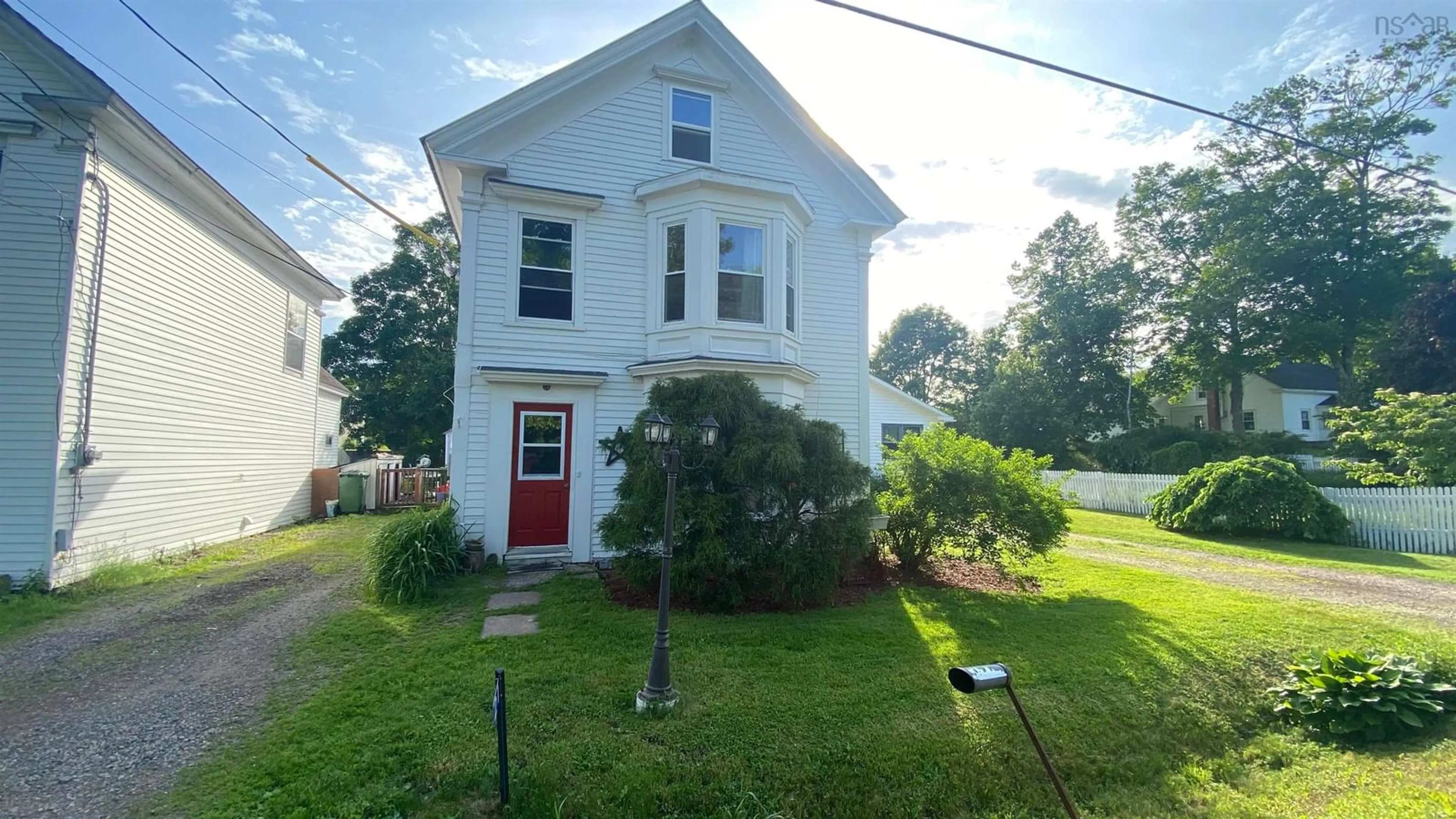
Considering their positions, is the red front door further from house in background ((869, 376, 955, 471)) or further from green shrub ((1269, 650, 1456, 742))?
house in background ((869, 376, 955, 471))

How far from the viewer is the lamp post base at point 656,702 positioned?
427 cm

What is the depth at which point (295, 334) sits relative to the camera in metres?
14.5

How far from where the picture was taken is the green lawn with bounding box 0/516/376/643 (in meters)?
6.56

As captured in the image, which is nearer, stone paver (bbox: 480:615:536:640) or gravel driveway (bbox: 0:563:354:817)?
gravel driveway (bbox: 0:563:354:817)

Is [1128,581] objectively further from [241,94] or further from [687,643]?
[241,94]

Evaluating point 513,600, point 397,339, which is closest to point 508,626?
point 513,600

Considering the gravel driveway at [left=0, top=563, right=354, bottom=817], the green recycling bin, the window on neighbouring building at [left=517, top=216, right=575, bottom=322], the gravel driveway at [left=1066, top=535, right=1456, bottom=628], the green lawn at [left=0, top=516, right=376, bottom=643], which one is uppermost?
the window on neighbouring building at [left=517, top=216, right=575, bottom=322]

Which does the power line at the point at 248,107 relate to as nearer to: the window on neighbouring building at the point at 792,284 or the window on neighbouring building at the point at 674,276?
the window on neighbouring building at the point at 674,276

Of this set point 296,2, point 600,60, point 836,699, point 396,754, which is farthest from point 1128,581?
point 296,2

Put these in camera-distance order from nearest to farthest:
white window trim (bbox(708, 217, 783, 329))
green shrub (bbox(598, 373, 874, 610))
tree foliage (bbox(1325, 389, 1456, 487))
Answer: green shrub (bbox(598, 373, 874, 610)) < white window trim (bbox(708, 217, 783, 329)) < tree foliage (bbox(1325, 389, 1456, 487))

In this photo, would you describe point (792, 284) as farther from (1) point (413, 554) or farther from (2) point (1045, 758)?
(2) point (1045, 758)

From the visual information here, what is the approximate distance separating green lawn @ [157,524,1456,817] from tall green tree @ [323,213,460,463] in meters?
24.5

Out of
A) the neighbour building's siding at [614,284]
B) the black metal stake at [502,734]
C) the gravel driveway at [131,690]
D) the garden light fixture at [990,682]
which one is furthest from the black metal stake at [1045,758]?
the neighbour building's siding at [614,284]

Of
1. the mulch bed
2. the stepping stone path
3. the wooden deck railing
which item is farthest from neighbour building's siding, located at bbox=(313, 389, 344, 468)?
the mulch bed
